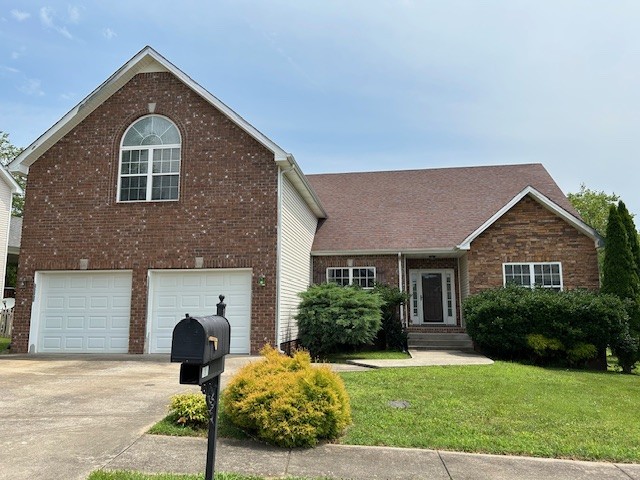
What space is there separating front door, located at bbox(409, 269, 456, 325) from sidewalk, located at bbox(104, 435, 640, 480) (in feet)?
40.1

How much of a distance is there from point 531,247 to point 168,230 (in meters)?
10.9

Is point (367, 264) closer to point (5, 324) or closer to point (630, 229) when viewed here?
point (630, 229)

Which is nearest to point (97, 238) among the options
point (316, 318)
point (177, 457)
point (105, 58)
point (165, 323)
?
point (165, 323)

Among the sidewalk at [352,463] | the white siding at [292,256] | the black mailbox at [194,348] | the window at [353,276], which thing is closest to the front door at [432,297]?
the window at [353,276]

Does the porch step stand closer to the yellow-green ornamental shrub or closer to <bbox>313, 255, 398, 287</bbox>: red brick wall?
<bbox>313, 255, 398, 287</bbox>: red brick wall

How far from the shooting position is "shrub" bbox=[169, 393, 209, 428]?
526 cm

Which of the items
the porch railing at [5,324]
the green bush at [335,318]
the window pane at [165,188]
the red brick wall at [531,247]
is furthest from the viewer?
the porch railing at [5,324]

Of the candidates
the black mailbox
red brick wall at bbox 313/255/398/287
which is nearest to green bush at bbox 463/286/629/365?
red brick wall at bbox 313/255/398/287

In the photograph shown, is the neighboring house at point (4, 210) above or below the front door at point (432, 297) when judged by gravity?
above

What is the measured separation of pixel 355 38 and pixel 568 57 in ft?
15.6

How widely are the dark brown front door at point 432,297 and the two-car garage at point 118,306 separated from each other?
7388 mm

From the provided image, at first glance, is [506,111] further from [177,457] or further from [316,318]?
[177,457]

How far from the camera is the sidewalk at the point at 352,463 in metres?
4.11

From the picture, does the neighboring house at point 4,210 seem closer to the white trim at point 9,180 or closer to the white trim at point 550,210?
the white trim at point 9,180
